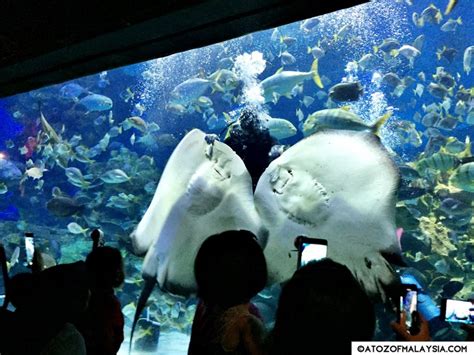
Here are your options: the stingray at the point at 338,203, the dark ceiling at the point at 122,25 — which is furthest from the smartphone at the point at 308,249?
the stingray at the point at 338,203

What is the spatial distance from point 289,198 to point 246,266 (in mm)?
3447

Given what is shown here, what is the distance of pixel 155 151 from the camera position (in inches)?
312

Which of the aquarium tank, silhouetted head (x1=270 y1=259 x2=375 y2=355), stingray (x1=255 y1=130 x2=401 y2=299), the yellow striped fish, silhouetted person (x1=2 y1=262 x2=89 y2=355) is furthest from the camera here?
the aquarium tank

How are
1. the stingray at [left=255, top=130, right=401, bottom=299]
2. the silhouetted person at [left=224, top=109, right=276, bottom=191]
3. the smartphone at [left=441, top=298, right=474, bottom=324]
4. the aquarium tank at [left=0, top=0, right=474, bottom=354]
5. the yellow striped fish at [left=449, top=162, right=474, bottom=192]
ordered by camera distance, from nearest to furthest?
the smartphone at [left=441, top=298, right=474, bottom=324] → the stingray at [left=255, top=130, right=401, bottom=299] → the yellow striped fish at [left=449, top=162, right=474, bottom=192] → the aquarium tank at [left=0, top=0, right=474, bottom=354] → the silhouetted person at [left=224, top=109, right=276, bottom=191]

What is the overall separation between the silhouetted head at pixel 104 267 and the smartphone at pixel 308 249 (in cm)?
75

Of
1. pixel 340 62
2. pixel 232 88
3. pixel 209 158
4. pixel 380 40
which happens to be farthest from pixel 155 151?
pixel 380 40

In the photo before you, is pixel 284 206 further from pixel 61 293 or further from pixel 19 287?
pixel 61 293

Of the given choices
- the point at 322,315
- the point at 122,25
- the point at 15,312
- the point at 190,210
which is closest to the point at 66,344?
the point at 15,312

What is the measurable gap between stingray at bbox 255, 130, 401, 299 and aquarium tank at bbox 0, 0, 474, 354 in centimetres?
29

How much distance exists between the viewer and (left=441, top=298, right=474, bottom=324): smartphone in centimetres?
163

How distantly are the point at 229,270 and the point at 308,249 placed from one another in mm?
806

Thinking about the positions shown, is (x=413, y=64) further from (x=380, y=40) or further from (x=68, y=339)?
(x=68, y=339)

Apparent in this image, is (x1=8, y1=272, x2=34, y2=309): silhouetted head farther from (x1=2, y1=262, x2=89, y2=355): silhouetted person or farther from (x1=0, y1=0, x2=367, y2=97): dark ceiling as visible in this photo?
(x1=0, y1=0, x2=367, y2=97): dark ceiling

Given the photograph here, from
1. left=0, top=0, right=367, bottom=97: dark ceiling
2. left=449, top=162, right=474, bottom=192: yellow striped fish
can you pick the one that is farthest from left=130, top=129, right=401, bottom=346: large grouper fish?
left=0, top=0, right=367, bottom=97: dark ceiling
